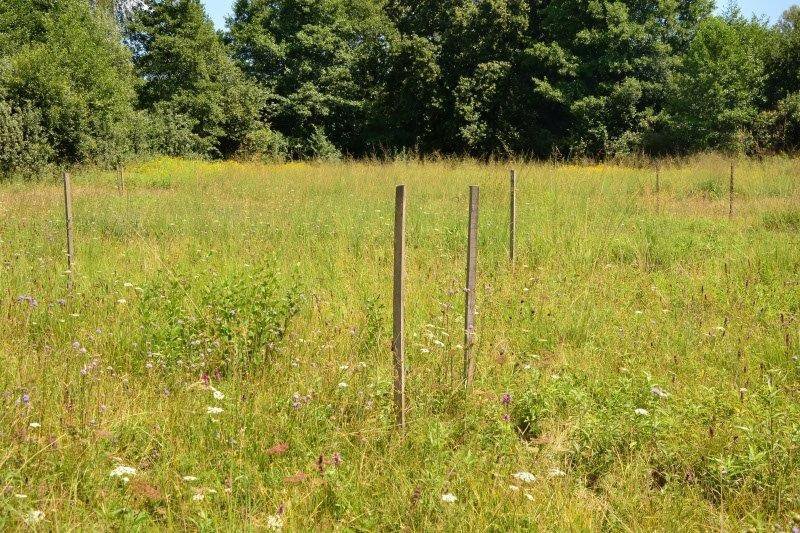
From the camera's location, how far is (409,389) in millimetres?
3709

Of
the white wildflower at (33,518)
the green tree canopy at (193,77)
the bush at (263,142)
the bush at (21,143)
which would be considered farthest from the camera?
the bush at (263,142)

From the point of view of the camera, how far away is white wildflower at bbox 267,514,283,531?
8.28 feet

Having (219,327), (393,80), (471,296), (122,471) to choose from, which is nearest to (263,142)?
(393,80)

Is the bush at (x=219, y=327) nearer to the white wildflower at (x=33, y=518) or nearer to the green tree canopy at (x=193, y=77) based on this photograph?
the white wildflower at (x=33, y=518)

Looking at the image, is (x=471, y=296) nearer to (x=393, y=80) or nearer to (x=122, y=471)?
(x=122, y=471)

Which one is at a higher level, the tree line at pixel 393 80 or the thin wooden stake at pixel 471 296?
the tree line at pixel 393 80

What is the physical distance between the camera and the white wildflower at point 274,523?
2.52 m

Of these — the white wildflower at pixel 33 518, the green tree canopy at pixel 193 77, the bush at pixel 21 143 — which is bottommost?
the white wildflower at pixel 33 518

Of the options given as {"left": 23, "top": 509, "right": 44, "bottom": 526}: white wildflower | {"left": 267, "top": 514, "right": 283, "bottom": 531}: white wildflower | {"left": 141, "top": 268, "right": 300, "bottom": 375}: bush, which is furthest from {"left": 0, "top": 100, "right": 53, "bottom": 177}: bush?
{"left": 267, "top": 514, "right": 283, "bottom": 531}: white wildflower

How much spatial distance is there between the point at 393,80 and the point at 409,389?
1318 inches

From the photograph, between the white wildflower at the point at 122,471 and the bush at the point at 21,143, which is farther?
the bush at the point at 21,143

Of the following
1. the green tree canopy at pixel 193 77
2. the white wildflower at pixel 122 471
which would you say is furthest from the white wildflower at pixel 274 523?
the green tree canopy at pixel 193 77

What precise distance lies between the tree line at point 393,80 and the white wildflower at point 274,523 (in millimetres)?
19456

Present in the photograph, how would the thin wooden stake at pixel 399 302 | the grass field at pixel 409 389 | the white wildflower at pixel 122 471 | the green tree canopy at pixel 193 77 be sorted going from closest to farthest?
the white wildflower at pixel 122 471
the grass field at pixel 409 389
the thin wooden stake at pixel 399 302
the green tree canopy at pixel 193 77
